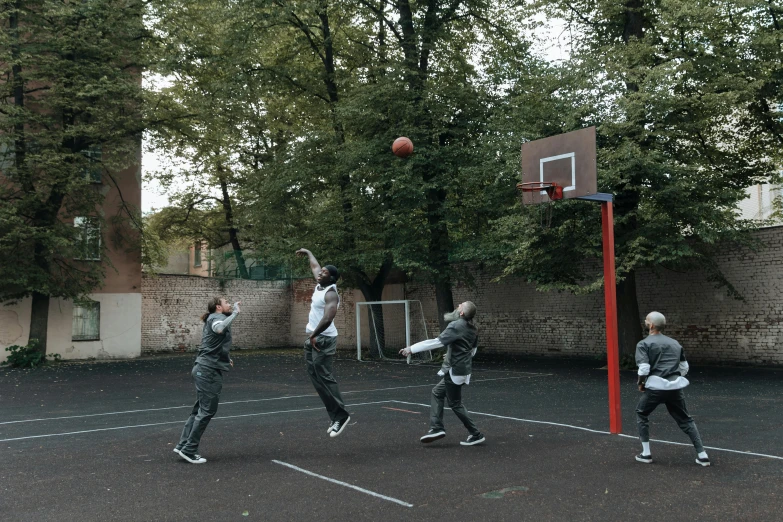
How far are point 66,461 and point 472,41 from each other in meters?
20.4

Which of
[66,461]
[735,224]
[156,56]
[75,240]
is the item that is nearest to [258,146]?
[156,56]

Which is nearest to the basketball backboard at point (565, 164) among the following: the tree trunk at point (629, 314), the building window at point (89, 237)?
the tree trunk at point (629, 314)

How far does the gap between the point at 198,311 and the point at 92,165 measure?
400 inches

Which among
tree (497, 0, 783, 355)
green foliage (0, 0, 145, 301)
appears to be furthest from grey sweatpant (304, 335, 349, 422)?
green foliage (0, 0, 145, 301)

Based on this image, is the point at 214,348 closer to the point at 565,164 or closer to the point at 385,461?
the point at 385,461

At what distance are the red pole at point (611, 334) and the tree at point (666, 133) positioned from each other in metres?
6.05

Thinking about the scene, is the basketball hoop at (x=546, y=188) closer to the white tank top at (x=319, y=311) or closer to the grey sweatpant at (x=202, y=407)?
the white tank top at (x=319, y=311)

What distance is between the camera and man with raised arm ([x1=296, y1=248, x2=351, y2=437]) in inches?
347

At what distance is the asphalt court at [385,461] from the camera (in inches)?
247

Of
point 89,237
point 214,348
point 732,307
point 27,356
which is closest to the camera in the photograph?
point 214,348

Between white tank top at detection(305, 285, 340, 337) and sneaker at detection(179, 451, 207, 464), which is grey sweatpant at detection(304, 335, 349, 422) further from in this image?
sneaker at detection(179, 451, 207, 464)

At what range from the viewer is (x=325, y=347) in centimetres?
894

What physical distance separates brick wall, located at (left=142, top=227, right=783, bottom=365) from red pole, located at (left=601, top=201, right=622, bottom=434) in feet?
31.3

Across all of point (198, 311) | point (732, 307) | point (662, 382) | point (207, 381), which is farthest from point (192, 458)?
point (198, 311)
